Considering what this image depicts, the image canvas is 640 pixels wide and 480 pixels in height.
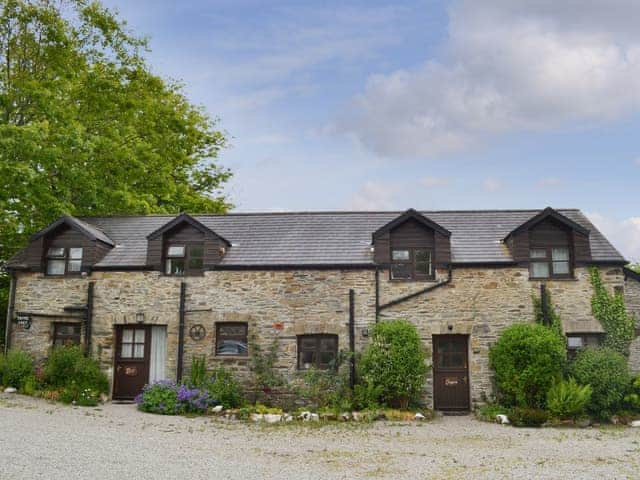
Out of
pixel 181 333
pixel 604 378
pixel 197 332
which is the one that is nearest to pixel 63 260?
pixel 181 333

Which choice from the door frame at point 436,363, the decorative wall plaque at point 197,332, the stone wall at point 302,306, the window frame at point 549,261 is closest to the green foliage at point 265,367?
the stone wall at point 302,306

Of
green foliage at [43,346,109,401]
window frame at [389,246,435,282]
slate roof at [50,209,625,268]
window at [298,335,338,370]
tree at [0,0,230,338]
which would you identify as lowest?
green foliage at [43,346,109,401]

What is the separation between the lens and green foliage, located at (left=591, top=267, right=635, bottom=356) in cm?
1598

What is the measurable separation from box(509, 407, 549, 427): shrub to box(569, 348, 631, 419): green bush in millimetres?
1635

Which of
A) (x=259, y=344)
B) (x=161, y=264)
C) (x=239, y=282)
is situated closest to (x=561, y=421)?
(x=259, y=344)

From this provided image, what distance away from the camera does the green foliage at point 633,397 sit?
48.8 ft

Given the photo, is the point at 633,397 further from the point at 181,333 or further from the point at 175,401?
the point at 181,333

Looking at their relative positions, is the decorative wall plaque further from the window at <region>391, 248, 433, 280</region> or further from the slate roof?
the window at <region>391, 248, 433, 280</region>

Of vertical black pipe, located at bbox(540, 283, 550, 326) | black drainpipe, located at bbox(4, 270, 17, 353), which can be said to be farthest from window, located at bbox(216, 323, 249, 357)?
vertical black pipe, located at bbox(540, 283, 550, 326)

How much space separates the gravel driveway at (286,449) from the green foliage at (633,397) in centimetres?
137

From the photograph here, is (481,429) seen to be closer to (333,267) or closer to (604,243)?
(333,267)

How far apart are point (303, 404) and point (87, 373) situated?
646 centimetres

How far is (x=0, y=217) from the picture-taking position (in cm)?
1978

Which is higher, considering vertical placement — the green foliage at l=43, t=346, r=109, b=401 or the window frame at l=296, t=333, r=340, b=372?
the window frame at l=296, t=333, r=340, b=372
